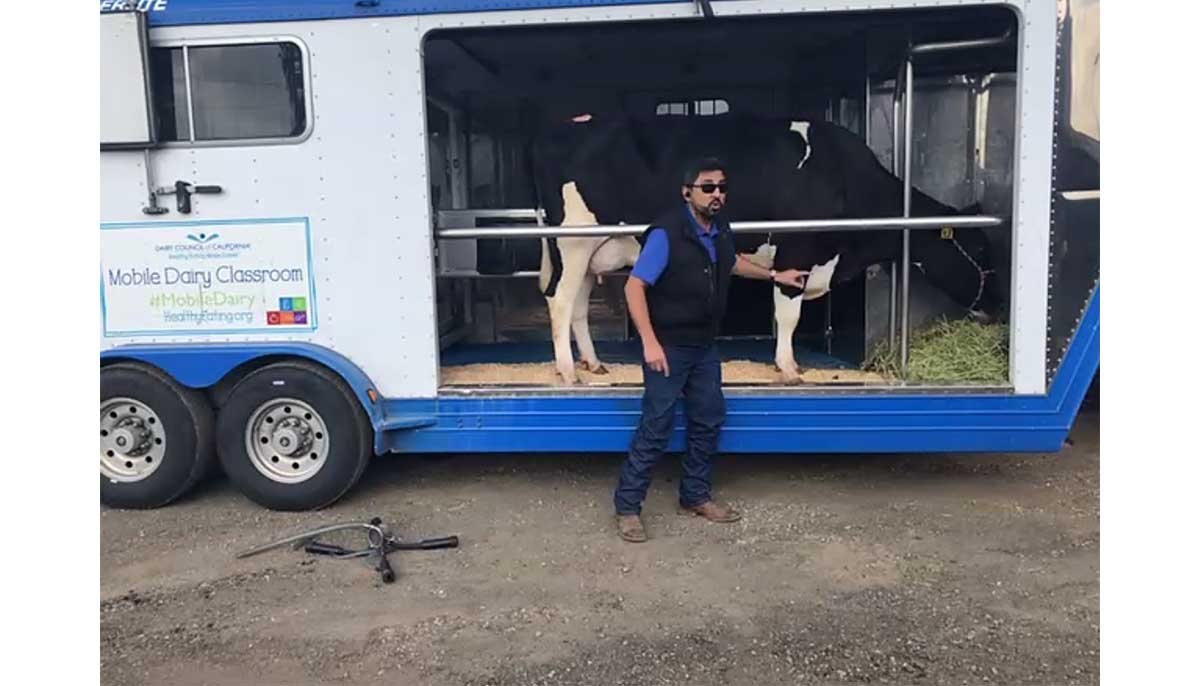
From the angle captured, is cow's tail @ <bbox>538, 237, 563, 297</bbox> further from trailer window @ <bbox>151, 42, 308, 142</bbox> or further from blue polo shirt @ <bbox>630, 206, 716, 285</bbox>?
trailer window @ <bbox>151, 42, 308, 142</bbox>

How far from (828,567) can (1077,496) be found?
1914 millimetres

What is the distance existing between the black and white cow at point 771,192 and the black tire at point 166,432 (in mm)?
2120

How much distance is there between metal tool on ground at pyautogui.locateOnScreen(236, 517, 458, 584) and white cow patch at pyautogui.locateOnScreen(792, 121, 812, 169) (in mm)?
3175

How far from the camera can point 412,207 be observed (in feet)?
15.6

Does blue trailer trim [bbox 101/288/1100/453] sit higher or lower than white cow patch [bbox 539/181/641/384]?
lower

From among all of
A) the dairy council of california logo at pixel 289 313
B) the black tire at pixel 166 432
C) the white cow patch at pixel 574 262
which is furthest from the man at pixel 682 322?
the black tire at pixel 166 432

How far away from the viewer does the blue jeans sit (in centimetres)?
451

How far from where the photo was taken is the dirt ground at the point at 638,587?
3471mm

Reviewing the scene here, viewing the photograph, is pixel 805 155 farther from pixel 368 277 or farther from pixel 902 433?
pixel 368 277

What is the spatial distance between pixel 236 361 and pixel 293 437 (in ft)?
1.69

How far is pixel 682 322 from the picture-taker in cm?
445

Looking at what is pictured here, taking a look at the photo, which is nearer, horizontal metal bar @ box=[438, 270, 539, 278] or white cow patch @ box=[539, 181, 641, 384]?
white cow patch @ box=[539, 181, 641, 384]

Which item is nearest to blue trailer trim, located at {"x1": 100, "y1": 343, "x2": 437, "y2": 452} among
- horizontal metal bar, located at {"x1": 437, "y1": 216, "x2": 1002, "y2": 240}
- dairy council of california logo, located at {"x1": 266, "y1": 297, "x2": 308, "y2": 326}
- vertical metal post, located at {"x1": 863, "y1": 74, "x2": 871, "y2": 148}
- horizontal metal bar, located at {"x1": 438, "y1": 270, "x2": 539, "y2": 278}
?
dairy council of california logo, located at {"x1": 266, "y1": 297, "x2": 308, "y2": 326}

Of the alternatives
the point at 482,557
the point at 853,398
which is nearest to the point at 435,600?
the point at 482,557
